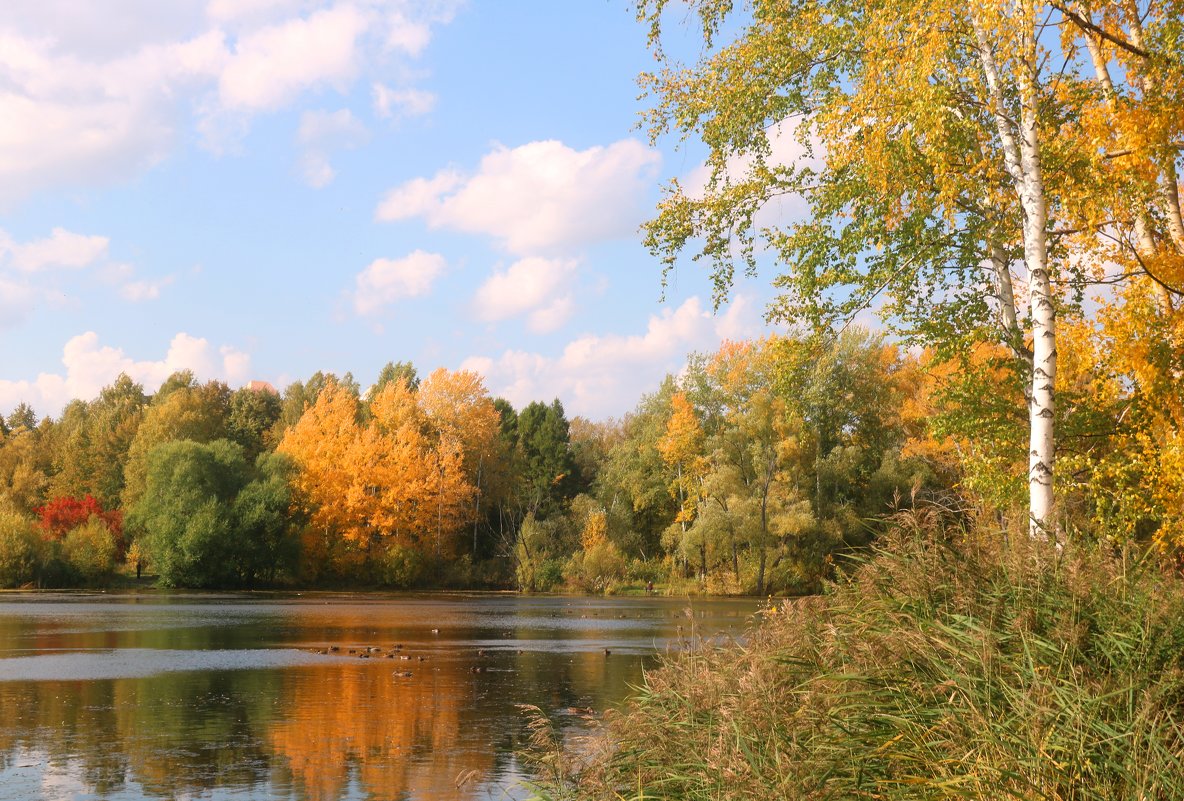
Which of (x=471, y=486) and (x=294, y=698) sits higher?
(x=471, y=486)

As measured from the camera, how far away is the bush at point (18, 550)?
2338 inches

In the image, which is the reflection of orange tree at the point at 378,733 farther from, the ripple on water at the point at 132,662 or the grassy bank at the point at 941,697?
the grassy bank at the point at 941,697

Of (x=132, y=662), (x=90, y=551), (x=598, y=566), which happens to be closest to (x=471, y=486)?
(x=598, y=566)

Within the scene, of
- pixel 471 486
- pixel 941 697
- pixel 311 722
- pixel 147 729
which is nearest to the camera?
pixel 941 697

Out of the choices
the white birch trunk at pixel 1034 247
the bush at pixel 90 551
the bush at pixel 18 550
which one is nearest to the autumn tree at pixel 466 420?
the bush at pixel 90 551

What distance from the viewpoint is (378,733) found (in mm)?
14945

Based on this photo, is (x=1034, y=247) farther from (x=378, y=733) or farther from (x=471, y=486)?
(x=471, y=486)

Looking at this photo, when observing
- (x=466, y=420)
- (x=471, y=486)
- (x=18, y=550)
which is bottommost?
(x=18, y=550)

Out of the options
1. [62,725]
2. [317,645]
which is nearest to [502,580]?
[317,645]

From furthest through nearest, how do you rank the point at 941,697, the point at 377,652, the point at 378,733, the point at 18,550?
the point at 18,550
the point at 377,652
the point at 378,733
the point at 941,697

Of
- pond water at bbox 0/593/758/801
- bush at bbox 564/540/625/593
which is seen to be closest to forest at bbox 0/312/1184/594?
bush at bbox 564/540/625/593

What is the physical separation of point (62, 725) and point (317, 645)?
12818mm

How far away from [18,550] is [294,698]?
49.5m

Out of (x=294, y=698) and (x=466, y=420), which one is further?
(x=466, y=420)
